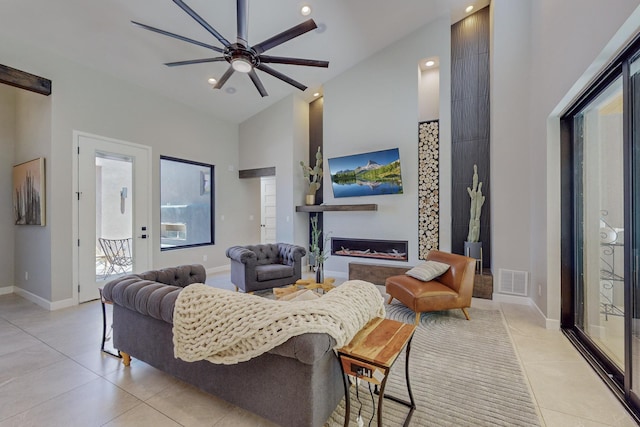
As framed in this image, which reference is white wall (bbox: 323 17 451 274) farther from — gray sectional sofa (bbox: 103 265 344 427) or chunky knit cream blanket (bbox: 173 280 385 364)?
gray sectional sofa (bbox: 103 265 344 427)

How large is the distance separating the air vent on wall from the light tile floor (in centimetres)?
102

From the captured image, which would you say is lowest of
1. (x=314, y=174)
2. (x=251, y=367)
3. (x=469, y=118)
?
(x=251, y=367)

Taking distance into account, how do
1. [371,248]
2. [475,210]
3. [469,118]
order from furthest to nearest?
[371,248], [469,118], [475,210]

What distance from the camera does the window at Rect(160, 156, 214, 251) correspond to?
5173 millimetres

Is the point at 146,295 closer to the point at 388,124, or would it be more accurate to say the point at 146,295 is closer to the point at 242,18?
the point at 242,18

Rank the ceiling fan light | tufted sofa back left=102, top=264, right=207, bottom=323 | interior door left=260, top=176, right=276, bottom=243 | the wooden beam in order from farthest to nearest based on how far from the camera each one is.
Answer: interior door left=260, top=176, right=276, bottom=243 < the wooden beam < the ceiling fan light < tufted sofa back left=102, top=264, right=207, bottom=323

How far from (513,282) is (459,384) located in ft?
8.34

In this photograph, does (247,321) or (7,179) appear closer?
(247,321)

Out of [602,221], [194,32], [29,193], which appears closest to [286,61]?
[194,32]

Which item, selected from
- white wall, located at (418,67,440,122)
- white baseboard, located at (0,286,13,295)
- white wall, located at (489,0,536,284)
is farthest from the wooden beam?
white wall, located at (489,0,536,284)

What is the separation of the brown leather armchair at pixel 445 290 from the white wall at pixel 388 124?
1.34m

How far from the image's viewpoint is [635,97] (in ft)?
6.05

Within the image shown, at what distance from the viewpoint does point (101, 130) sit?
4168 mm

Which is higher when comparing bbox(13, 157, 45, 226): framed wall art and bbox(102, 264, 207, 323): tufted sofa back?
bbox(13, 157, 45, 226): framed wall art
